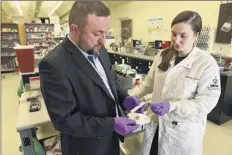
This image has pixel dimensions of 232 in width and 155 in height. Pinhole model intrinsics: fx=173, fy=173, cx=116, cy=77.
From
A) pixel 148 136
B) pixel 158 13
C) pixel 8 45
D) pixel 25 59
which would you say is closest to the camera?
pixel 148 136

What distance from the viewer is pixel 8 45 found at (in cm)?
728

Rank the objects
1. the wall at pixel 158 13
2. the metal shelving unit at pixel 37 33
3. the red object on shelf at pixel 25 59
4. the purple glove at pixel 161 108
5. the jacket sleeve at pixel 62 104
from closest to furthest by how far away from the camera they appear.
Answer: the jacket sleeve at pixel 62 104 < the purple glove at pixel 161 108 < the red object on shelf at pixel 25 59 < the wall at pixel 158 13 < the metal shelving unit at pixel 37 33

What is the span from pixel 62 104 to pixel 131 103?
1.80ft

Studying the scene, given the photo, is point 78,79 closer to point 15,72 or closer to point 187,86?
point 187,86

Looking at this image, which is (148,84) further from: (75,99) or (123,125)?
(75,99)

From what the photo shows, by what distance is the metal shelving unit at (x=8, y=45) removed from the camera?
7172mm

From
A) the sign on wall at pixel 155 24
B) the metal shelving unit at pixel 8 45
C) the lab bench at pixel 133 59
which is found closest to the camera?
the lab bench at pixel 133 59

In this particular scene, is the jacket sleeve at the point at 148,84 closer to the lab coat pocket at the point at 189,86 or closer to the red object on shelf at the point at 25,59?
the lab coat pocket at the point at 189,86

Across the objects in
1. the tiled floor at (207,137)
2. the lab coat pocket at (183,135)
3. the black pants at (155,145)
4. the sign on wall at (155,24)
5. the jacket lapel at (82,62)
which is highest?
the sign on wall at (155,24)

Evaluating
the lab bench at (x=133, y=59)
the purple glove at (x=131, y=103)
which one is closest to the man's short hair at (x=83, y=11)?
the purple glove at (x=131, y=103)

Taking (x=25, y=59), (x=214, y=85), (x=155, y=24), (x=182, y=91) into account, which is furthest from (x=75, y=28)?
(x=155, y=24)

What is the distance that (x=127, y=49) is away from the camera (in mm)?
5711

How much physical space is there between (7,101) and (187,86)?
4522 mm

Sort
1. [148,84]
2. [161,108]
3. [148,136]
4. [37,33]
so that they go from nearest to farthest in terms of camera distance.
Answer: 1. [161,108]
2. [148,136]
3. [148,84]
4. [37,33]
